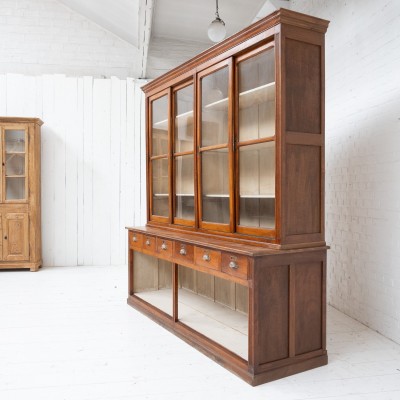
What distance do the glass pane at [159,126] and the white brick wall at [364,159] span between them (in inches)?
61.7

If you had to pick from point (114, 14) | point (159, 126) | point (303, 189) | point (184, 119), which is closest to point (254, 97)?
point (303, 189)

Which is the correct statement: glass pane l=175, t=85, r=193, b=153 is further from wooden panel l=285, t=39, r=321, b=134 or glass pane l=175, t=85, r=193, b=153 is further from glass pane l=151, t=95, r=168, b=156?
wooden panel l=285, t=39, r=321, b=134

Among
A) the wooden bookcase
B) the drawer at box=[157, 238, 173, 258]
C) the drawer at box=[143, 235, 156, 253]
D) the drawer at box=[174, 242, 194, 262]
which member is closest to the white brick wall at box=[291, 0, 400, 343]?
the wooden bookcase

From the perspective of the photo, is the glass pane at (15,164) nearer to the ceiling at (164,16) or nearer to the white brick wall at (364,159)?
the ceiling at (164,16)

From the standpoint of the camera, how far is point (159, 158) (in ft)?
13.6

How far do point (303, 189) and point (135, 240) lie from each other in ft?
6.63

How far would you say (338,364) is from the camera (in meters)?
2.84

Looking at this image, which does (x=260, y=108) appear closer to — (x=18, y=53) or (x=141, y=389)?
(x=141, y=389)

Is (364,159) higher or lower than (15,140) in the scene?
lower

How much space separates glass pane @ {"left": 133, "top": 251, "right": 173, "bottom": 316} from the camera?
4338mm

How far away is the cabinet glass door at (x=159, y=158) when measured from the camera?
13.2ft

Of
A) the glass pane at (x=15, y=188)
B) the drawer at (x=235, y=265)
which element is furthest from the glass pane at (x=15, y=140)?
the drawer at (x=235, y=265)

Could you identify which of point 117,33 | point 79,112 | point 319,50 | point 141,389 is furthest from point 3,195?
point 319,50

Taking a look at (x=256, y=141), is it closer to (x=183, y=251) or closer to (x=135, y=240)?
(x=183, y=251)
